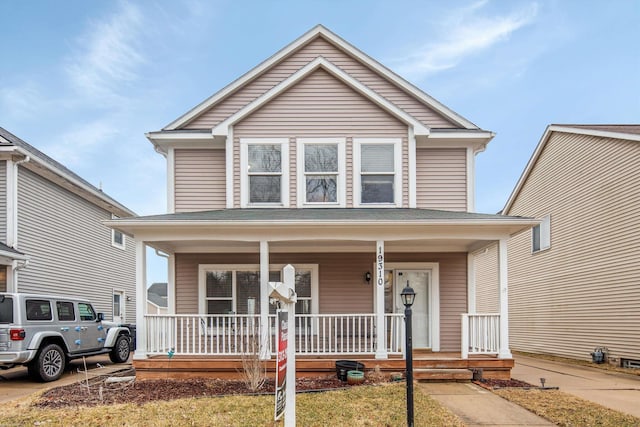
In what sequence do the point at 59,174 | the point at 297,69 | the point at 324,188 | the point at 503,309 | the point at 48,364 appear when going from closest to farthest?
the point at 503,309 < the point at 48,364 < the point at 324,188 < the point at 297,69 < the point at 59,174

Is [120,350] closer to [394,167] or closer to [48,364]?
[48,364]

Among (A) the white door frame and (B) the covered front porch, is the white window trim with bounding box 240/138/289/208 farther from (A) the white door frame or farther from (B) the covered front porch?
(A) the white door frame

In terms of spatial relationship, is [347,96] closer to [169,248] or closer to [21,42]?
[169,248]

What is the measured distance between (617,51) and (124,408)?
2024 cm

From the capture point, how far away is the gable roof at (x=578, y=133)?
1237cm

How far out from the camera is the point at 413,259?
11.3 m

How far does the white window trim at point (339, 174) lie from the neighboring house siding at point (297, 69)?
5.84 feet

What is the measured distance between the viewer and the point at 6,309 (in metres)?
9.08

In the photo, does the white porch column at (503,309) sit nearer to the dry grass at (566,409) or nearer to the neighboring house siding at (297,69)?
the dry grass at (566,409)

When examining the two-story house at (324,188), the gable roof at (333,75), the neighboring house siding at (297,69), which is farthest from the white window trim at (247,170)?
the neighboring house siding at (297,69)

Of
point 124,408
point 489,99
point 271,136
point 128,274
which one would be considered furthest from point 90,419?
point 489,99

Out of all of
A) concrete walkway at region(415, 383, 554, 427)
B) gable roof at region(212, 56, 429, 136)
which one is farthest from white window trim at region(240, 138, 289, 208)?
→ concrete walkway at region(415, 383, 554, 427)

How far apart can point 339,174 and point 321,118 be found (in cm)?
143

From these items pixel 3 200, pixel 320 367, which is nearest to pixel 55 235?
pixel 3 200
